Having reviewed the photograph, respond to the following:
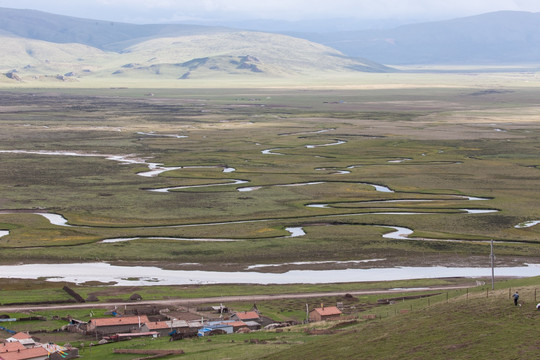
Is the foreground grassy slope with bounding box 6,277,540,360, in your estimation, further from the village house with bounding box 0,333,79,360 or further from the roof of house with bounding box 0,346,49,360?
the roof of house with bounding box 0,346,49,360

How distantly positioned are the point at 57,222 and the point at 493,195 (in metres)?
46.2

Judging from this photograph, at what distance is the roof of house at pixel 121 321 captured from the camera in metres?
46.2

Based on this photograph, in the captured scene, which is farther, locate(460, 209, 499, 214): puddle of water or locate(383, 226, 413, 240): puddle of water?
locate(460, 209, 499, 214): puddle of water

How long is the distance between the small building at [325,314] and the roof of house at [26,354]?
589 inches

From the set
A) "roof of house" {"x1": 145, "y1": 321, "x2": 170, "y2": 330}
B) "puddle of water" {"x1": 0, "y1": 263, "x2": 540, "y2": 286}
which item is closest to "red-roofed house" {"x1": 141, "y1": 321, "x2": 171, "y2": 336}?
"roof of house" {"x1": 145, "y1": 321, "x2": 170, "y2": 330}

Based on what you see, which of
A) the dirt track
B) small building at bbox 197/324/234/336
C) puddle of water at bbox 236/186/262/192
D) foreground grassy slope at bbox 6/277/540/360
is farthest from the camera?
puddle of water at bbox 236/186/262/192

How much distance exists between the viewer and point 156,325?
47.0 m

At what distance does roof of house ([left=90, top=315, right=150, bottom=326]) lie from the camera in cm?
4625

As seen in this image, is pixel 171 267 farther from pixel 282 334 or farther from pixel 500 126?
pixel 500 126

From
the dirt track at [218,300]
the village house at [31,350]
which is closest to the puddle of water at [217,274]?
the dirt track at [218,300]

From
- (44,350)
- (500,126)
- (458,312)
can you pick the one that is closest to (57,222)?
(44,350)

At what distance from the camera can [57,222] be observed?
81000mm

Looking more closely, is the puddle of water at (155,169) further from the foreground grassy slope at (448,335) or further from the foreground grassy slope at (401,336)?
the foreground grassy slope at (448,335)

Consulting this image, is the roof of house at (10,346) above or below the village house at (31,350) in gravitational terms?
above
